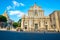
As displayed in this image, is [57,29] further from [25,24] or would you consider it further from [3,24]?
[3,24]

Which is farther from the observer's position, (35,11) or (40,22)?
(35,11)

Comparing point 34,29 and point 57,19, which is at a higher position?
point 57,19

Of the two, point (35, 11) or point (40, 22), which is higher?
point (35, 11)

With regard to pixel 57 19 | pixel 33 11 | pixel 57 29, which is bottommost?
pixel 57 29

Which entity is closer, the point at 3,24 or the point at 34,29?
the point at 34,29

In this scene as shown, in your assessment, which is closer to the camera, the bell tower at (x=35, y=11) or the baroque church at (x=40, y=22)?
the baroque church at (x=40, y=22)

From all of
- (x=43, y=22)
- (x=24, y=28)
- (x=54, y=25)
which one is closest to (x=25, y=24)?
(x=24, y=28)

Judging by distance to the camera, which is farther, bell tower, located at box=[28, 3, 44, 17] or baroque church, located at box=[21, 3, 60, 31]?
bell tower, located at box=[28, 3, 44, 17]

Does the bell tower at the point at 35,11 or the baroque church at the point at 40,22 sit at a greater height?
the bell tower at the point at 35,11

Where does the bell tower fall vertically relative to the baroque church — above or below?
above

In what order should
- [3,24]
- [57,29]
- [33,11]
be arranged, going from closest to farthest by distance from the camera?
[57,29] → [33,11] → [3,24]

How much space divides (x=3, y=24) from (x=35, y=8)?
2814 centimetres

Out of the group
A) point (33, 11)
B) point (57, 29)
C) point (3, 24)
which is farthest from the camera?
point (3, 24)

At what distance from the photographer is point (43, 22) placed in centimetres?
9419
